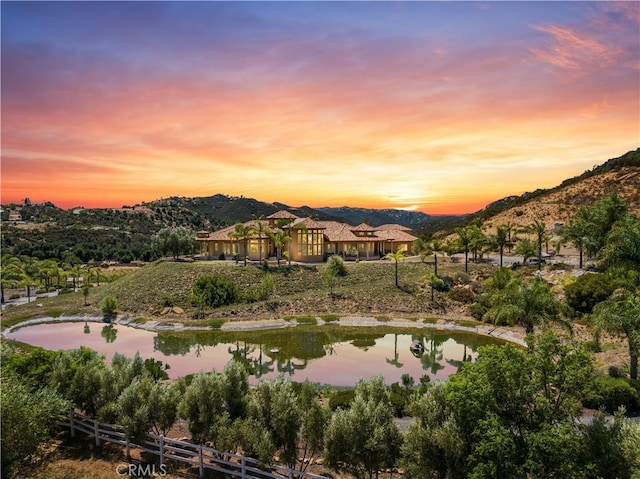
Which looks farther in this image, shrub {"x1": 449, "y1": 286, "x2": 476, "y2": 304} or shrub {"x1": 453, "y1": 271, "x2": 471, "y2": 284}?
shrub {"x1": 453, "y1": 271, "x2": 471, "y2": 284}

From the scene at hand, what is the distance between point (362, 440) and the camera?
1216 cm

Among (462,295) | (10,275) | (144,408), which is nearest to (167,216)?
(10,275)

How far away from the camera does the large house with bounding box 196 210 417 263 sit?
59.3 m

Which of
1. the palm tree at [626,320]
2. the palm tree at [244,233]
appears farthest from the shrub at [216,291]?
the palm tree at [626,320]

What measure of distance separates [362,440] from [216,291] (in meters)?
34.5

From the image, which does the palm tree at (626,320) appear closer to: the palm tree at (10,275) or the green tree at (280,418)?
the green tree at (280,418)

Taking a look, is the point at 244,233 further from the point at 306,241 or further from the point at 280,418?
the point at 280,418

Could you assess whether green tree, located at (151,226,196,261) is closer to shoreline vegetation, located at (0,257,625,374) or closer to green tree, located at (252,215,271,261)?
shoreline vegetation, located at (0,257,625,374)

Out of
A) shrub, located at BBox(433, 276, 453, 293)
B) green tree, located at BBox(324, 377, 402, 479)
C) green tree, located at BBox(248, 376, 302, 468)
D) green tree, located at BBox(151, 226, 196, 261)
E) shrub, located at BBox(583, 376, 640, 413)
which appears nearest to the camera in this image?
green tree, located at BBox(324, 377, 402, 479)

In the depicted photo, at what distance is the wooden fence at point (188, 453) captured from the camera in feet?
42.7

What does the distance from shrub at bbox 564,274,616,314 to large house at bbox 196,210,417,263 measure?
98.4 ft

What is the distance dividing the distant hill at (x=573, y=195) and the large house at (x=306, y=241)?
30.3 m

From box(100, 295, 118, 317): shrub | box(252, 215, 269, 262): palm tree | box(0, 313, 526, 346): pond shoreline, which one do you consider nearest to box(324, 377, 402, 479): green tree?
box(0, 313, 526, 346): pond shoreline

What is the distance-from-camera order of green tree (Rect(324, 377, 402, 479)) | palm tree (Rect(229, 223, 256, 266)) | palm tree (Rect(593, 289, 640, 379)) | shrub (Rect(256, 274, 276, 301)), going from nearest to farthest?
green tree (Rect(324, 377, 402, 479)), palm tree (Rect(593, 289, 640, 379)), shrub (Rect(256, 274, 276, 301)), palm tree (Rect(229, 223, 256, 266))
